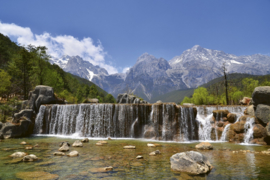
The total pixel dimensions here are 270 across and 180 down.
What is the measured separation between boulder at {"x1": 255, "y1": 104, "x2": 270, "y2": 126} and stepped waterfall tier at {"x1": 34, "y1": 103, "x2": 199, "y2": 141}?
7.85 metres

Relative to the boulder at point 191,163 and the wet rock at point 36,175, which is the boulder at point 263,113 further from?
the wet rock at point 36,175

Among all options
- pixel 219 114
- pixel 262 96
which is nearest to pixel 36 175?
pixel 219 114

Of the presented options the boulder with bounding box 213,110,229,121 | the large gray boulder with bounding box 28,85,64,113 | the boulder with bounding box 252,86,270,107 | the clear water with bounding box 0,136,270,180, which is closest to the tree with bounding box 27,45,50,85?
the large gray boulder with bounding box 28,85,64,113

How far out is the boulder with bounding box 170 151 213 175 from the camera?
356 inches

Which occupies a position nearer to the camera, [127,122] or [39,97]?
[127,122]

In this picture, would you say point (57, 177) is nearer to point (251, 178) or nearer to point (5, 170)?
point (5, 170)

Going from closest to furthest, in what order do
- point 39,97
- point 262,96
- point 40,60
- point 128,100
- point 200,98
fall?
point 262,96 → point 39,97 → point 40,60 → point 128,100 → point 200,98

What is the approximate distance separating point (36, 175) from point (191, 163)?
823 centimetres

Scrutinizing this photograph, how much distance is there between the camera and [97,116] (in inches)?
1085

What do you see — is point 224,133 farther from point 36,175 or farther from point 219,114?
point 36,175

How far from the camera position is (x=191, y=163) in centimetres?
927

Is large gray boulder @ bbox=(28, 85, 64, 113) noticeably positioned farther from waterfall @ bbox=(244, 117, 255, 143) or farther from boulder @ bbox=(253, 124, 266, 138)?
boulder @ bbox=(253, 124, 266, 138)

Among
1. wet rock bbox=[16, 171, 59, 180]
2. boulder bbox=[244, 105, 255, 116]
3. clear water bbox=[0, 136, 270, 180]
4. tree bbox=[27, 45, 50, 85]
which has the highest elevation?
tree bbox=[27, 45, 50, 85]

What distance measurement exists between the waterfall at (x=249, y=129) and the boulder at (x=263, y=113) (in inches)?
36.8
